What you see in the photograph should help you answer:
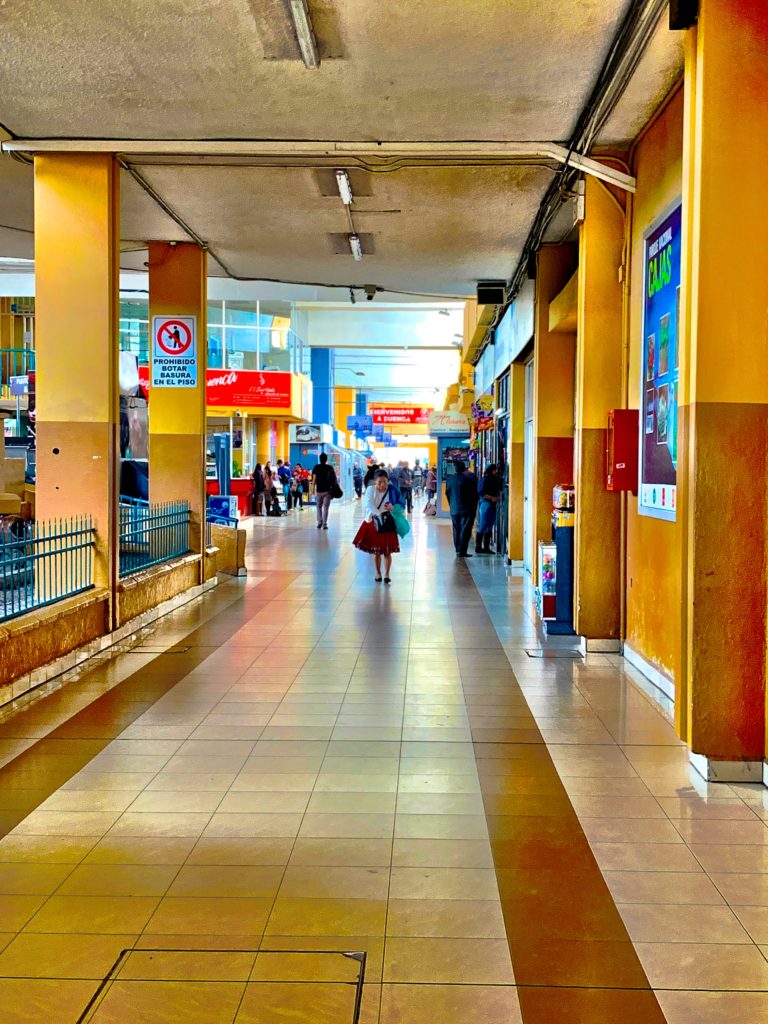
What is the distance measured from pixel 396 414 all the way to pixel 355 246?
35465mm

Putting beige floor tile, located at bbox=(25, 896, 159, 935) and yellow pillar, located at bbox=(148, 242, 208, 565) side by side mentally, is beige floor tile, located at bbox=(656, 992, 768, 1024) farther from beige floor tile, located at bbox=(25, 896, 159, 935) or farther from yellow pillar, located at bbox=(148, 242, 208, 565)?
yellow pillar, located at bbox=(148, 242, 208, 565)

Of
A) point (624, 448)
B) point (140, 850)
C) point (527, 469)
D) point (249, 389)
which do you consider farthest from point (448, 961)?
point (249, 389)

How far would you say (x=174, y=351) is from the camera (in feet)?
35.6

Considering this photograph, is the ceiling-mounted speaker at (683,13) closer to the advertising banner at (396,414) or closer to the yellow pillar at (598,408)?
the yellow pillar at (598,408)

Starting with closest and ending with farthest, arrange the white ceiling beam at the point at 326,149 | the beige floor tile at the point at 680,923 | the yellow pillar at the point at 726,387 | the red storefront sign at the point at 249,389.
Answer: the beige floor tile at the point at 680,923
the yellow pillar at the point at 726,387
the white ceiling beam at the point at 326,149
the red storefront sign at the point at 249,389

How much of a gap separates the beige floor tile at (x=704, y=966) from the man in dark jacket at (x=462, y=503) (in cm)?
1168

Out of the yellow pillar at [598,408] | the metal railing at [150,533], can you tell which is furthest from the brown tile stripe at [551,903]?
the metal railing at [150,533]

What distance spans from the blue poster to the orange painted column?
3.58m

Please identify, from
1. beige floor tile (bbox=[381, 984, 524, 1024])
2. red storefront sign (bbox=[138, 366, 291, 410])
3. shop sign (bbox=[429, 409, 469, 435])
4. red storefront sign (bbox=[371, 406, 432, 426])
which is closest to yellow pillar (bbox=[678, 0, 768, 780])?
beige floor tile (bbox=[381, 984, 524, 1024])

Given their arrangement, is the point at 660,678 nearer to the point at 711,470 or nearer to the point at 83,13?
the point at 711,470

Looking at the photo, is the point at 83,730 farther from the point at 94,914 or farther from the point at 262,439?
the point at 262,439

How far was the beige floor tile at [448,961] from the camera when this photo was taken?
8.86 ft

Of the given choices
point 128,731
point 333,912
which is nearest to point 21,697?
point 128,731

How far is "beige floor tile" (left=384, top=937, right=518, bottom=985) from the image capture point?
106 inches
